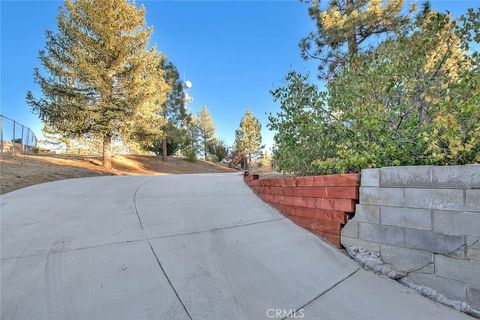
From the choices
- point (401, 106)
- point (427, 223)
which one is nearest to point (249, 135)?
point (401, 106)

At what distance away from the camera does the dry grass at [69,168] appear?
7215 millimetres

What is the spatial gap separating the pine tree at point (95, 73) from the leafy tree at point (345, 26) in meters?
7.90

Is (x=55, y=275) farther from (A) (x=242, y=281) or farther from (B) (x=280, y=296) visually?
(B) (x=280, y=296)

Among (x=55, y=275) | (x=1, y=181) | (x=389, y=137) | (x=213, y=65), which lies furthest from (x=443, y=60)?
(x=213, y=65)

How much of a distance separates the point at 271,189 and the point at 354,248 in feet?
6.60

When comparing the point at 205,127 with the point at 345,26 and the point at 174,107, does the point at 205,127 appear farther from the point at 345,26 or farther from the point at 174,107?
the point at 345,26

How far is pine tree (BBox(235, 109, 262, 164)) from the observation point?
95.5 feet

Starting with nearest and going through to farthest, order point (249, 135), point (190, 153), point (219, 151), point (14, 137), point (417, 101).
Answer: point (417, 101), point (14, 137), point (190, 153), point (249, 135), point (219, 151)

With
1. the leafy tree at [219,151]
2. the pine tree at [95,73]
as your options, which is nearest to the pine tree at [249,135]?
the leafy tree at [219,151]

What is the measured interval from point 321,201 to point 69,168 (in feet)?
35.7

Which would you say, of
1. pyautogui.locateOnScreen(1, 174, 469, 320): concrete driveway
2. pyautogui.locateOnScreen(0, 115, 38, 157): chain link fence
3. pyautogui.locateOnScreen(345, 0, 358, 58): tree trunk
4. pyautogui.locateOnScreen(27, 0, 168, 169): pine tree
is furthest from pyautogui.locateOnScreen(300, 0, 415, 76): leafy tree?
pyautogui.locateOnScreen(0, 115, 38, 157): chain link fence

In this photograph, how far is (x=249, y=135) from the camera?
29500 mm
